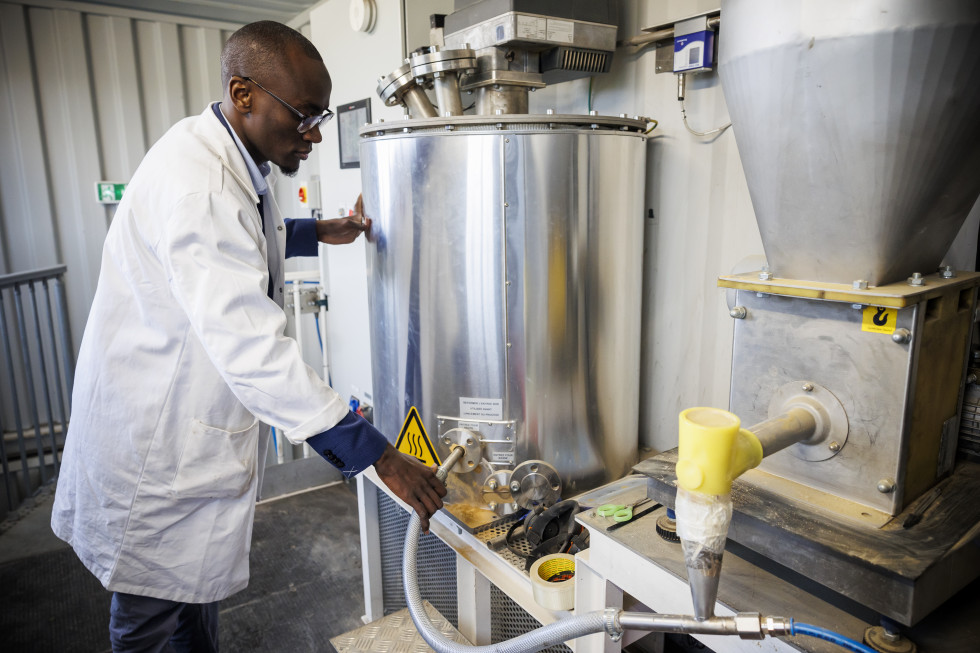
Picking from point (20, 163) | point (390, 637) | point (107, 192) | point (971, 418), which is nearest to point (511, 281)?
point (971, 418)

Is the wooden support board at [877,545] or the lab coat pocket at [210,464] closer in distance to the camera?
the wooden support board at [877,545]

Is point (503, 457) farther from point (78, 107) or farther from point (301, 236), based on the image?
point (78, 107)

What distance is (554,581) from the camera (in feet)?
3.53

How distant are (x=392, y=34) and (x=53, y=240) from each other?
7.10 ft

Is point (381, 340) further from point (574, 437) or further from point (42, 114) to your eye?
point (42, 114)

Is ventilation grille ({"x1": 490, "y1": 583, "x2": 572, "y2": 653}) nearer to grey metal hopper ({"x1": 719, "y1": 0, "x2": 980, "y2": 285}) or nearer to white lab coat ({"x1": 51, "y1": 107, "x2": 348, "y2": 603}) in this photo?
white lab coat ({"x1": 51, "y1": 107, "x2": 348, "y2": 603})

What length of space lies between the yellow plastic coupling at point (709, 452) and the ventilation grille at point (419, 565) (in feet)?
3.53


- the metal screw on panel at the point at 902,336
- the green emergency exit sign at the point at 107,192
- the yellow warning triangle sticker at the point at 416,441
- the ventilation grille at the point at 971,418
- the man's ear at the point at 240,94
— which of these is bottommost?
the yellow warning triangle sticker at the point at 416,441

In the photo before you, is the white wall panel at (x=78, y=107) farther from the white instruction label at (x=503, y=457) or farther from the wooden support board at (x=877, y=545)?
the wooden support board at (x=877, y=545)

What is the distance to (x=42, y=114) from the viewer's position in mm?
2916

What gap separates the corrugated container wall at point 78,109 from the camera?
2.84 m

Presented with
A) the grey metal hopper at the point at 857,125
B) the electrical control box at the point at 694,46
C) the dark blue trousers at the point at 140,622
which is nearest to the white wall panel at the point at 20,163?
the dark blue trousers at the point at 140,622

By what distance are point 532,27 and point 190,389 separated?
0.95 m

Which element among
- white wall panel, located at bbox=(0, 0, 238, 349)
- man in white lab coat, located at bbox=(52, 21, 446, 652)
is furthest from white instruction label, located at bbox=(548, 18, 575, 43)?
white wall panel, located at bbox=(0, 0, 238, 349)
